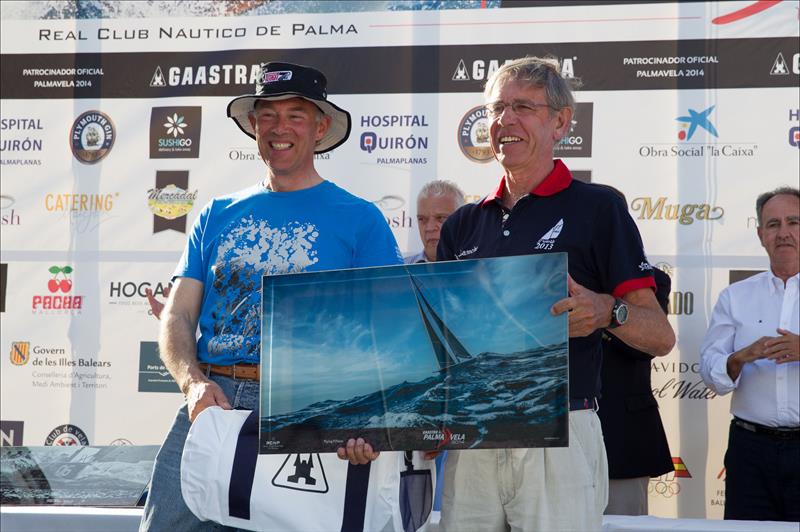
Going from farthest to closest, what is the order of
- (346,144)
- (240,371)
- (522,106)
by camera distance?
(346,144) < (240,371) < (522,106)

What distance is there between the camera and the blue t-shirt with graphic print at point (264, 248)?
2.18 meters

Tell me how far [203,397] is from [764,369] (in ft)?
7.87

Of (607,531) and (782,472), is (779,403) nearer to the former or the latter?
(782,472)

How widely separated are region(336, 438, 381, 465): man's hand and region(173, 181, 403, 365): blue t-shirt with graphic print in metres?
0.42

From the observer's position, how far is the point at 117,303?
4.37 m

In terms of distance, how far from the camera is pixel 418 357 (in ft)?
6.06

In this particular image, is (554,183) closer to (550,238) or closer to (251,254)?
(550,238)

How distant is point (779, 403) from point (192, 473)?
2.39 m

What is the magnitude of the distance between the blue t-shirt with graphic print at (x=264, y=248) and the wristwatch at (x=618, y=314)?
2.04 feet

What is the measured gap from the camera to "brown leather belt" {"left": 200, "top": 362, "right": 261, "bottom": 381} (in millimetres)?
2166

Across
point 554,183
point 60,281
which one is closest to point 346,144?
point 60,281

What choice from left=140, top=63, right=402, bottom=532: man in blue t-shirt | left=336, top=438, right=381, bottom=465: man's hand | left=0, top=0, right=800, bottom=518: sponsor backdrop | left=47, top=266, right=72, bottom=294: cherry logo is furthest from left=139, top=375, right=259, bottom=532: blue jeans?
left=47, top=266, right=72, bottom=294: cherry logo

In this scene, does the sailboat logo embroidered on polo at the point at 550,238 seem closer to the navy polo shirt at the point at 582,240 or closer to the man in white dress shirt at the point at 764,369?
the navy polo shirt at the point at 582,240

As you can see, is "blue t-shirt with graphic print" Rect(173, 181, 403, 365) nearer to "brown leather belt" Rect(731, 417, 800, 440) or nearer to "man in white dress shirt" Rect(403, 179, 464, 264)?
"man in white dress shirt" Rect(403, 179, 464, 264)
